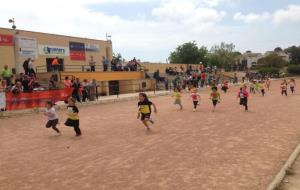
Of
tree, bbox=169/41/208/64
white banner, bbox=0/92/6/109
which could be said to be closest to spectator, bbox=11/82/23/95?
white banner, bbox=0/92/6/109

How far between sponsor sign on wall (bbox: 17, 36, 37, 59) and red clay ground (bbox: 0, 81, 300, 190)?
16188 millimetres

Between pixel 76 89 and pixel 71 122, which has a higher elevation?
pixel 76 89

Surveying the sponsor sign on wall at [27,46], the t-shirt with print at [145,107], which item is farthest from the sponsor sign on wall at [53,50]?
the t-shirt with print at [145,107]

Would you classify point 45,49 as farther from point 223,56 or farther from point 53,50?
point 223,56

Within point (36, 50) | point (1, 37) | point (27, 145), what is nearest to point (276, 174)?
point (27, 145)

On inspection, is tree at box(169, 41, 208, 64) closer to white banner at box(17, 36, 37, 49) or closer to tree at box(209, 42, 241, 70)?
tree at box(209, 42, 241, 70)

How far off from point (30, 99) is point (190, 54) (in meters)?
65.1

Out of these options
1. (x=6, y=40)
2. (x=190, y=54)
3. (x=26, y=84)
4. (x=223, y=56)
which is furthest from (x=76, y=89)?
(x=223, y=56)

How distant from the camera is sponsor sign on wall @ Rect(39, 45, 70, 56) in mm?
35241

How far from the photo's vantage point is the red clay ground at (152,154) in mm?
8453

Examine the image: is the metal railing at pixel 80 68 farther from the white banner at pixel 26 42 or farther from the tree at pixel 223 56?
the tree at pixel 223 56

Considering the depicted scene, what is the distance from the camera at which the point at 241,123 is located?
16.3 meters

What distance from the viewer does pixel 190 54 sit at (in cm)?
8588

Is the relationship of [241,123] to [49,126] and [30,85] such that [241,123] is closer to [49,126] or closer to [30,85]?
[49,126]
